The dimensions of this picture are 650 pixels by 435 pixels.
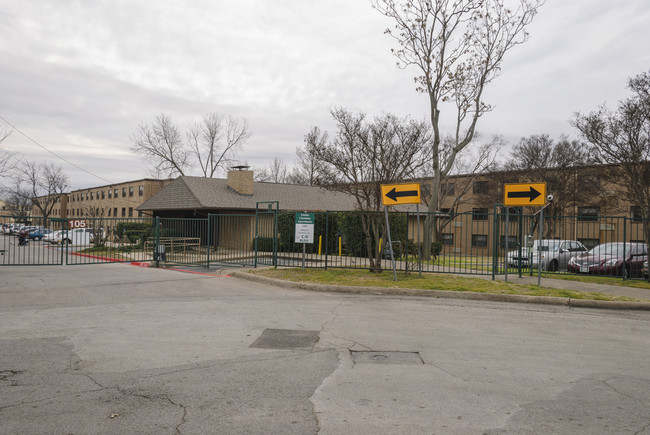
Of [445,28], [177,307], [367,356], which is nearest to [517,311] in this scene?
[367,356]

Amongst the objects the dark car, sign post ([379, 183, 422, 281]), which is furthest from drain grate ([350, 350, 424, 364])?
the dark car

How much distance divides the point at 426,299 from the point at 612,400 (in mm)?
6461

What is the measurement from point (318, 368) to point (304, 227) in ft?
31.2

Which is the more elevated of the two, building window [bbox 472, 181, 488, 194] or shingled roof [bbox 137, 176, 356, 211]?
building window [bbox 472, 181, 488, 194]

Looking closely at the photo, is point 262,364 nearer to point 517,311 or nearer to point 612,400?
point 612,400

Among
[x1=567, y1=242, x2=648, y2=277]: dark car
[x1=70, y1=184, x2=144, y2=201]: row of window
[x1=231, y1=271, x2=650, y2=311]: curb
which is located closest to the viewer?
[x1=231, y1=271, x2=650, y2=311]: curb

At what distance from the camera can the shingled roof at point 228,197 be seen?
1190 inches

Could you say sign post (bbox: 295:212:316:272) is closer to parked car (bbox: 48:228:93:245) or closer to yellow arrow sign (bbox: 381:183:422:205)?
yellow arrow sign (bbox: 381:183:422:205)

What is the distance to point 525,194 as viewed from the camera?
42.3ft

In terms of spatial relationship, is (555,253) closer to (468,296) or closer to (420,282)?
(420,282)

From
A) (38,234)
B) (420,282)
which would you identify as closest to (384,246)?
(420,282)

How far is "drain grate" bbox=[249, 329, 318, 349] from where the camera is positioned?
259 inches

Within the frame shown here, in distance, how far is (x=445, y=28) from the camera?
23.2m

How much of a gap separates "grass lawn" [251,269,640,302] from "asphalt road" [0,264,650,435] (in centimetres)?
122
